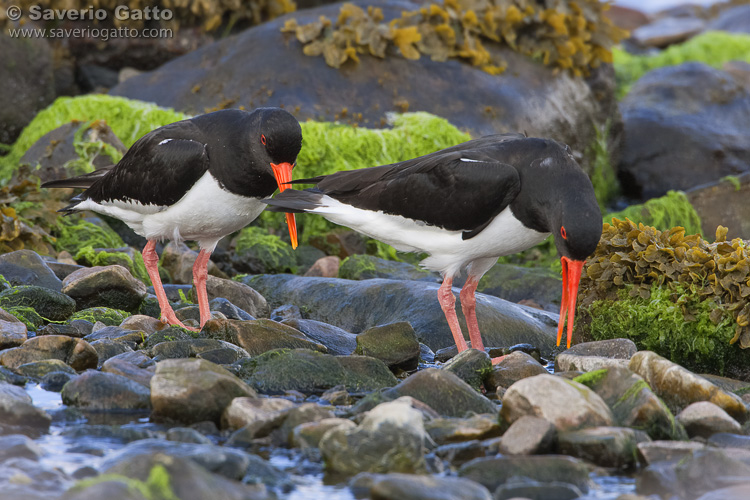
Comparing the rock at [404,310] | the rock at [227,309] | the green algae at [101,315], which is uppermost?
the green algae at [101,315]

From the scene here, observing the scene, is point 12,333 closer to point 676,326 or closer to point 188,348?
point 188,348

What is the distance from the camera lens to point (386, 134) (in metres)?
10.4

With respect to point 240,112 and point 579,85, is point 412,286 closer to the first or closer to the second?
point 240,112

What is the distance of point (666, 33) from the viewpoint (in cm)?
2536

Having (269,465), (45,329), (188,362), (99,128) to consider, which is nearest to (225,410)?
(188,362)

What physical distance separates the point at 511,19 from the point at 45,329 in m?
8.28

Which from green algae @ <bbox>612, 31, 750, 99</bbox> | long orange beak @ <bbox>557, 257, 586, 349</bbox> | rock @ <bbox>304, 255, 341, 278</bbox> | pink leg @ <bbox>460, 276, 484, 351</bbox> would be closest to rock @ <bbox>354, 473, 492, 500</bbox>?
long orange beak @ <bbox>557, 257, 586, 349</bbox>

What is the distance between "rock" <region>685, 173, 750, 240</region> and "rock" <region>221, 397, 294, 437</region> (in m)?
6.95

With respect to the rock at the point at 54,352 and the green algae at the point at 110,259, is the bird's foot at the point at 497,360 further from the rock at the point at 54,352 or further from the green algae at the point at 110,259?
the green algae at the point at 110,259

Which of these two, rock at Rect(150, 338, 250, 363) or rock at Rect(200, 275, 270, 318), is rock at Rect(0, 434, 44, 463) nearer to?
rock at Rect(150, 338, 250, 363)

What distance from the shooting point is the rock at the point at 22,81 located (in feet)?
39.4

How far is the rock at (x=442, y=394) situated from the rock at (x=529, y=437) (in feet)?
1.67

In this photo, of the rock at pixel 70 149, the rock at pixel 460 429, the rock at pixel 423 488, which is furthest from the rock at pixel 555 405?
the rock at pixel 70 149

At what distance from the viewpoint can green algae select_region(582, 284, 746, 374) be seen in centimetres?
570
